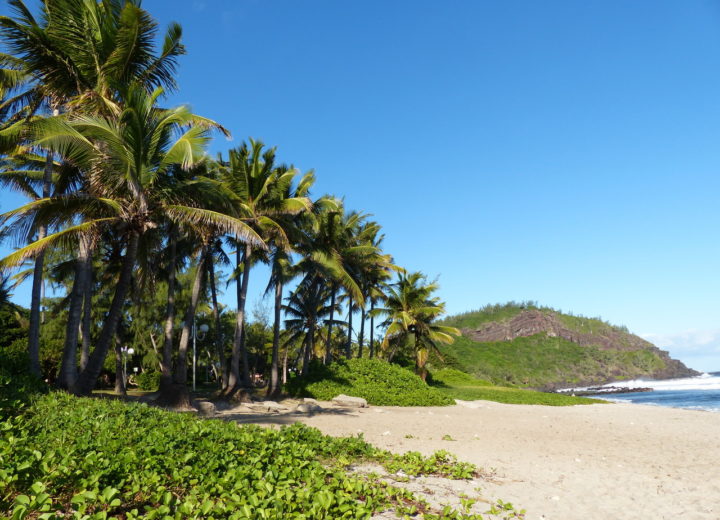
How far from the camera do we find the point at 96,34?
11906 millimetres

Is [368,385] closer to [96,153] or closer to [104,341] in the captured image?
[104,341]

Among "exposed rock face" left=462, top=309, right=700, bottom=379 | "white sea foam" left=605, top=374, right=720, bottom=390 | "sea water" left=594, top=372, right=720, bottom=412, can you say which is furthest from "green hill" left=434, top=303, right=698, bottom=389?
"sea water" left=594, top=372, right=720, bottom=412

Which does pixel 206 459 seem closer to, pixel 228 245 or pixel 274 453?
pixel 274 453

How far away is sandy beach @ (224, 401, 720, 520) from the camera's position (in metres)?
6.33

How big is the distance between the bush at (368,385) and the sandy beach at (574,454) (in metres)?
2.93

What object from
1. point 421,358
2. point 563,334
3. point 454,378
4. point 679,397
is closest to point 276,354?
point 421,358

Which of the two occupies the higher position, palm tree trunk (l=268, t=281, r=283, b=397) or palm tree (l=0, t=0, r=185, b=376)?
palm tree (l=0, t=0, r=185, b=376)

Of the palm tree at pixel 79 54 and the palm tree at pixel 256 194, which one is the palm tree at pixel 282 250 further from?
the palm tree at pixel 79 54

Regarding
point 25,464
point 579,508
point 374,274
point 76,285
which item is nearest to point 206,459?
point 25,464

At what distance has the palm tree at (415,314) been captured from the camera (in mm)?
31975

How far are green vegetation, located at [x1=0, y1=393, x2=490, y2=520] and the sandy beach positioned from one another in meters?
1.37

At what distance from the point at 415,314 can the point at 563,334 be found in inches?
2729

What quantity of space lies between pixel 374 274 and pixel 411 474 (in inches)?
926

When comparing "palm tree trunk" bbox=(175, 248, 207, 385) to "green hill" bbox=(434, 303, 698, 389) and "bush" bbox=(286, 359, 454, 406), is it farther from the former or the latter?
"green hill" bbox=(434, 303, 698, 389)
